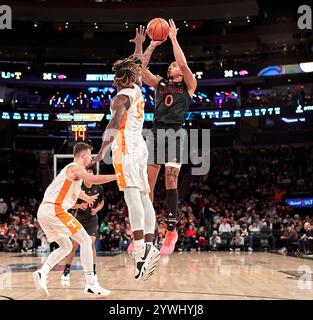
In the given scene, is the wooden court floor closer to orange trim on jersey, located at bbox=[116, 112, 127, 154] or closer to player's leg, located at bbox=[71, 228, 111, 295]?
player's leg, located at bbox=[71, 228, 111, 295]

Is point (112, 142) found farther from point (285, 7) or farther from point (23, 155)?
point (285, 7)

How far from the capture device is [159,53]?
99.7ft

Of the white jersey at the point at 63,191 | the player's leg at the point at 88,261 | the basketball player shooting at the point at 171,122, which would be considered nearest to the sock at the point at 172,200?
the basketball player shooting at the point at 171,122

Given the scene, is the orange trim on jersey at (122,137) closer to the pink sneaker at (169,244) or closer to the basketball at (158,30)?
the basketball at (158,30)

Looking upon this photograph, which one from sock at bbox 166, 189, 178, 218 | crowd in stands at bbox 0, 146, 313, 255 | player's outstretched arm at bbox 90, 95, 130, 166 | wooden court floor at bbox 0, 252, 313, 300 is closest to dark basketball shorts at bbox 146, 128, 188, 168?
sock at bbox 166, 189, 178, 218

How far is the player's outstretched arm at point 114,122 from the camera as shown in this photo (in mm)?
5078

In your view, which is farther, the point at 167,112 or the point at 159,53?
the point at 159,53

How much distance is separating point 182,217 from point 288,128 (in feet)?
35.1

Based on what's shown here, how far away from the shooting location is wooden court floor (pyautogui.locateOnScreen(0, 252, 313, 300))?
6957mm

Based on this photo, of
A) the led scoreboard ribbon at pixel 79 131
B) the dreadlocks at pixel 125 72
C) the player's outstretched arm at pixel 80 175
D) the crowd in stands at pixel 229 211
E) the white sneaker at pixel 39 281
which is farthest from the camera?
the crowd in stands at pixel 229 211

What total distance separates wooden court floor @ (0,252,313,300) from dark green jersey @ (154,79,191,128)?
2.31m

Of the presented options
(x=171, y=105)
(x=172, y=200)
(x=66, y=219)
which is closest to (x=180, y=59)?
(x=171, y=105)

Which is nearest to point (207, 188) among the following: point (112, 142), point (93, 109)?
point (93, 109)

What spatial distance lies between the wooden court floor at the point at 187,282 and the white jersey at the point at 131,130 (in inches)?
91.7
